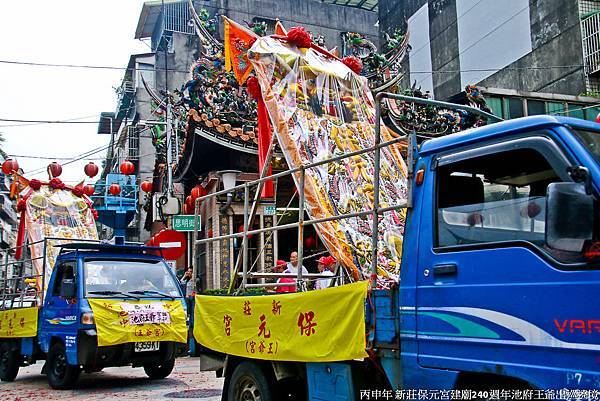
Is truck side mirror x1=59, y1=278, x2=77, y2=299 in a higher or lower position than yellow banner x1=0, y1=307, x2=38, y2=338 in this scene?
higher

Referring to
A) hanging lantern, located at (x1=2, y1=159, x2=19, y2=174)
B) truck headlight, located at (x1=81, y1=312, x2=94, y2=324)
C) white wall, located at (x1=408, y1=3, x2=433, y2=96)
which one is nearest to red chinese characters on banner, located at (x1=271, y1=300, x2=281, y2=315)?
truck headlight, located at (x1=81, y1=312, x2=94, y2=324)

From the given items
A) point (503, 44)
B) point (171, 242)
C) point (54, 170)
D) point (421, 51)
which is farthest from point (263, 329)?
point (421, 51)

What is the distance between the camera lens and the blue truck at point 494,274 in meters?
Result: 3.06

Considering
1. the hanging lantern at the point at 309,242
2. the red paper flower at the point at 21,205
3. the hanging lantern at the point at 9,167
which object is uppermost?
the hanging lantern at the point at 9,167

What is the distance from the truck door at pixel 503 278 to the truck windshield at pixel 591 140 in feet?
0.56

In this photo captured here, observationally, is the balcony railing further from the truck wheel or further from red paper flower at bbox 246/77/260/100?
the truck wheel

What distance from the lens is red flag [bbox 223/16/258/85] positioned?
7168mm

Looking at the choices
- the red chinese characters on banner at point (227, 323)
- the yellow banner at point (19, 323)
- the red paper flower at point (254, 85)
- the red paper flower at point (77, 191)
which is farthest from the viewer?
the red paper flower at point (77, 191)

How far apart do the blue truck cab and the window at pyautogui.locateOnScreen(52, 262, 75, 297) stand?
6.76 metres

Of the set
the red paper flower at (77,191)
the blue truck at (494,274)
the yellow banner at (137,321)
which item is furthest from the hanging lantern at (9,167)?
the blue truck at (494,274)

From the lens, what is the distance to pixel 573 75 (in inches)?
797

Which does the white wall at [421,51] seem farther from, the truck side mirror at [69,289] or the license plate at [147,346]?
the truck side mirror at [69,289]

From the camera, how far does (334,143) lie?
263 inches

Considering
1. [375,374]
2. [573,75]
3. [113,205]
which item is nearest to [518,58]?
[573,75]
